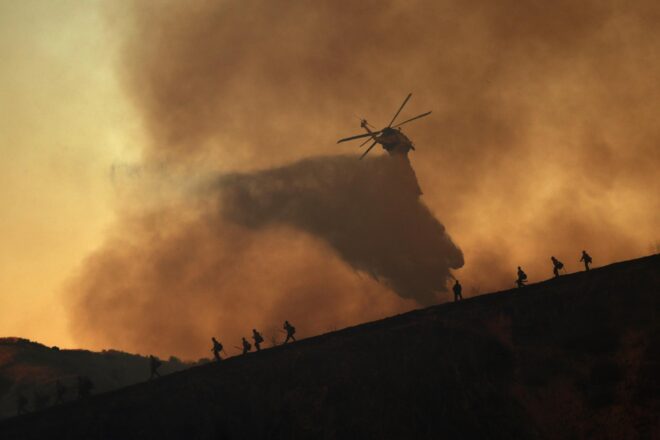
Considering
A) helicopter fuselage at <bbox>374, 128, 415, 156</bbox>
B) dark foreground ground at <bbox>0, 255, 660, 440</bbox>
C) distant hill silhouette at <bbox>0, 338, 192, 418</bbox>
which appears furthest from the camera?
helicopter fuselage at <bbox>374, 128, 415, 156</bbox>

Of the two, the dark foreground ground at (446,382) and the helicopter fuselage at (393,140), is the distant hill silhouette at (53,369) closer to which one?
the dark foreground ground at (446,382)

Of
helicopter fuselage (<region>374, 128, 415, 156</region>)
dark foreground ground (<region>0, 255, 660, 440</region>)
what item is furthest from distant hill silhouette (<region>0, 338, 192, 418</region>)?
helicopter fuselage (<region>374, 128, 415, 156</region>)

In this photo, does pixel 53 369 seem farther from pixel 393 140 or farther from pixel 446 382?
pixel 446 382

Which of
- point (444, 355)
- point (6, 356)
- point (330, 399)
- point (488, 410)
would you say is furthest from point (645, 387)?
point (6, 356)

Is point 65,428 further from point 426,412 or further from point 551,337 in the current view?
point 551,337

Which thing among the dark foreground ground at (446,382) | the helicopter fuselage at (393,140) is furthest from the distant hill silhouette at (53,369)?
the helicopter fuselage at (393,140)

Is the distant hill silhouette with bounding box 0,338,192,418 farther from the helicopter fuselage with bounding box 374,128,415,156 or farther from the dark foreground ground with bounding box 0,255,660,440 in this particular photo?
the helicopter fuselage with bounding box 374,128,415,156
